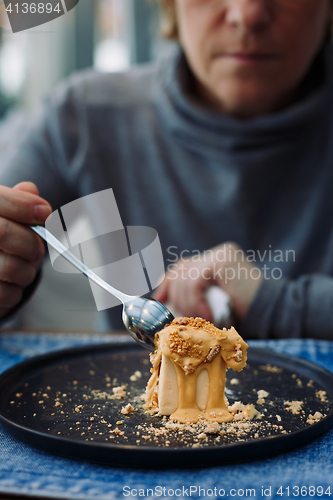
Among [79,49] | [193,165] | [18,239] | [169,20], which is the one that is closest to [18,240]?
[18,239]

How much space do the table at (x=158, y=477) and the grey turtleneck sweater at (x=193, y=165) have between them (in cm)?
73

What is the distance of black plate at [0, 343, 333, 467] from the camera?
1.30 ft

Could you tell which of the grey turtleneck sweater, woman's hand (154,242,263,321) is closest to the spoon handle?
woman's hand (154,242,263,321)

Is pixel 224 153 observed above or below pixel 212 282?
above

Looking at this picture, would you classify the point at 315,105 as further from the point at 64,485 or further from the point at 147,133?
the point at 64,485

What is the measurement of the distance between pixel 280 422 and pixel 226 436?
7 cm

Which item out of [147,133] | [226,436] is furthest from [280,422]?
[147,133]

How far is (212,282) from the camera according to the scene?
0.99m

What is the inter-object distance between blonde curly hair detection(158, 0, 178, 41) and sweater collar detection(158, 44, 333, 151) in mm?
98

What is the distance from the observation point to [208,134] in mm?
1175

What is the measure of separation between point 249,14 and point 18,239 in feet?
2.18

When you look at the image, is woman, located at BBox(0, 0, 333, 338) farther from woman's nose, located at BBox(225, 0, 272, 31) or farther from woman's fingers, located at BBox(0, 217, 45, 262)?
woman's fingers, located at BBox(0, 217, 45, 262)

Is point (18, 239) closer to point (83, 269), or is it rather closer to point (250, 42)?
point (83, 269)

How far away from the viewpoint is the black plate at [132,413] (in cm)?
40
